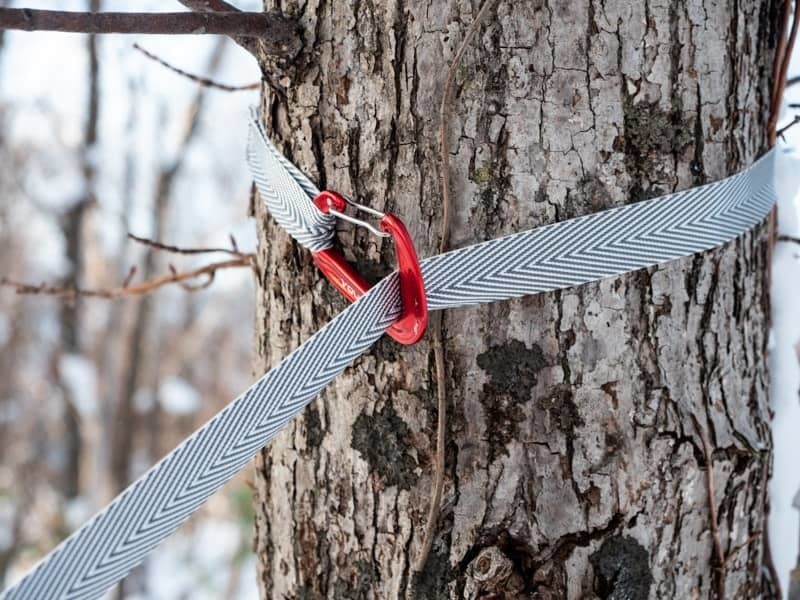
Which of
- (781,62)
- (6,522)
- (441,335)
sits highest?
(781,62)

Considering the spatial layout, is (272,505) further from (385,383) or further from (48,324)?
(48,324)

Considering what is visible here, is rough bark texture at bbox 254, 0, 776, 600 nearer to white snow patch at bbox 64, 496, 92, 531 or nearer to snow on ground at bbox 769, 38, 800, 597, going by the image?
snow on ground at bbox 769, 38, 800, 597

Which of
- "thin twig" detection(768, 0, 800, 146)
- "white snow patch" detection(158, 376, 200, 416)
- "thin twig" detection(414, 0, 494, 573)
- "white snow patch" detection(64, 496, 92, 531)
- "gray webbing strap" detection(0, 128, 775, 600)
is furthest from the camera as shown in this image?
"white snow patch" detection(158, 376, 200, 416)

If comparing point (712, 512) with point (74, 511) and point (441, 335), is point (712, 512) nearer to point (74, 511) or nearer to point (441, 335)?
point (441, 335)

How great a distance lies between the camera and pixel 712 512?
2.65 ft

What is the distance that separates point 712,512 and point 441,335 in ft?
1.20

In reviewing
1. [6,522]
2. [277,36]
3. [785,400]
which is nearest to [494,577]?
[785,400]

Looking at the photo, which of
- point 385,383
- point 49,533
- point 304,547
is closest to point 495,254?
point 385,383

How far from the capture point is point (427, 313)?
716 mm

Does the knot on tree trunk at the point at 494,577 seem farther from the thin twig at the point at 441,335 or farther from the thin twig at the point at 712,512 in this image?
the thin twig at the point at 712,512

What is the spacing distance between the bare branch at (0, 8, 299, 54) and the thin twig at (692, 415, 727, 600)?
0.61 meters

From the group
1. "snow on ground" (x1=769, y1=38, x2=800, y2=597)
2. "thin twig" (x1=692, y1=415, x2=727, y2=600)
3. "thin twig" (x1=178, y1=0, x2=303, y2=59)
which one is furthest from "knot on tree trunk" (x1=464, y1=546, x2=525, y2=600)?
"thin twig" (x1=178, y1=0, x2=303, y2=59)

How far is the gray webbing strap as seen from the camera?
624 millimetres

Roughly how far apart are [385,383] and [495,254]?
0.62ft
